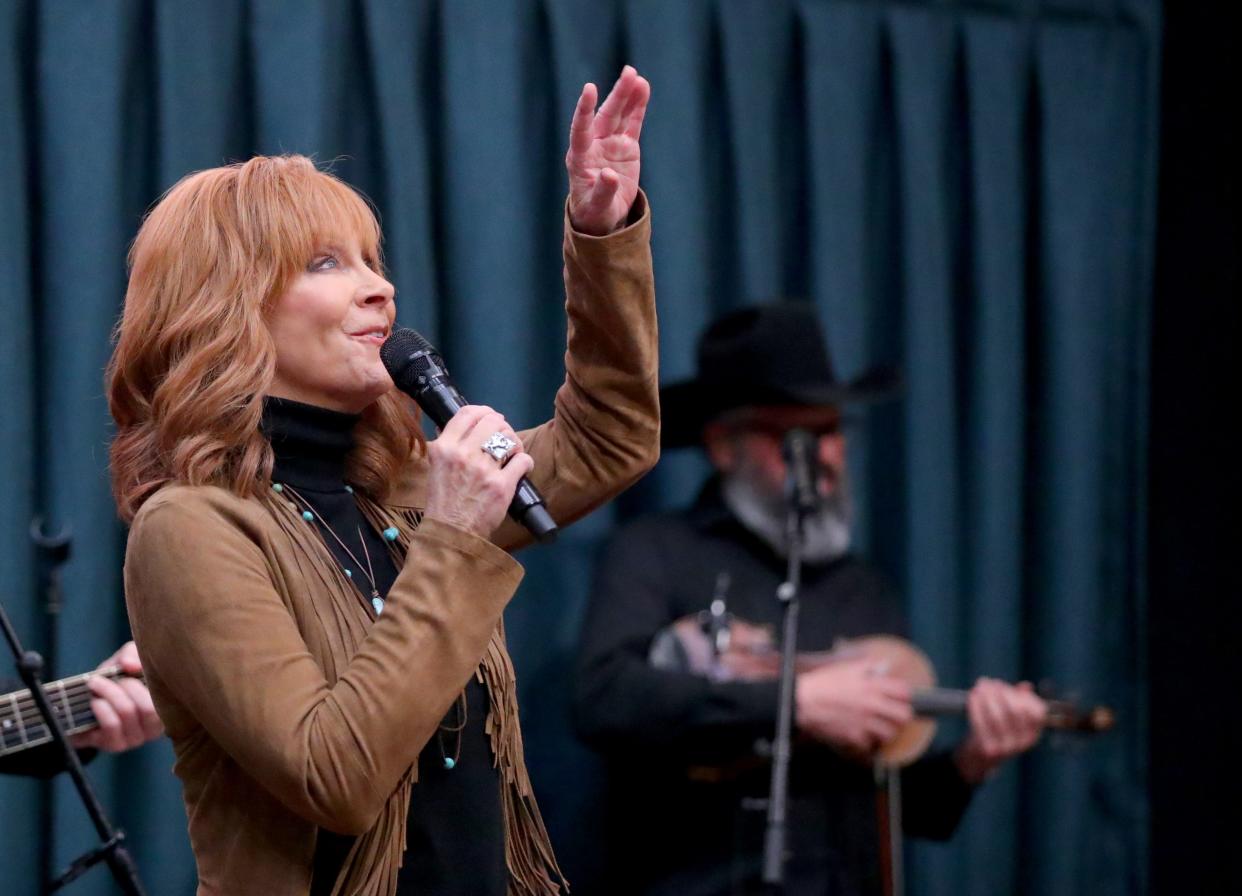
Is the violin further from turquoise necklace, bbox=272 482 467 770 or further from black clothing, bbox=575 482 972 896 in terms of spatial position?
turquoise necklace, bbox=272 482 467 770

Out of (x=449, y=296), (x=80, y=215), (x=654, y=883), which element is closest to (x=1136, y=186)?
(x=449, y=296)

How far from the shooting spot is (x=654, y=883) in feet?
8.00

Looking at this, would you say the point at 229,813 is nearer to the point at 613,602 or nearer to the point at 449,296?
the point at 613,602

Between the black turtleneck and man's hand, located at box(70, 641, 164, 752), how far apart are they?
0.77m

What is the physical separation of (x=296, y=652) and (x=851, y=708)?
138cm

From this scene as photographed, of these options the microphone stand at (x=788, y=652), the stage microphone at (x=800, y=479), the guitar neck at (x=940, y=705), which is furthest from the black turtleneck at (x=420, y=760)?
the guitar neck at (x=940, y=705)

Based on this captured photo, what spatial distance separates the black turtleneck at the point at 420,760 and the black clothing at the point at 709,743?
1.05 m

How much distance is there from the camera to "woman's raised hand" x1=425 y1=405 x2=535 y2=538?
122 centimetres

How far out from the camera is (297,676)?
3.83 feet


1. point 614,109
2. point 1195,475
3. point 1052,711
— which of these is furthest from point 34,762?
point 1195,475

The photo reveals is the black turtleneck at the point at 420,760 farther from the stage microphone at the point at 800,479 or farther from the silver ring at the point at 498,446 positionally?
the stage microphone at the point at 800,479

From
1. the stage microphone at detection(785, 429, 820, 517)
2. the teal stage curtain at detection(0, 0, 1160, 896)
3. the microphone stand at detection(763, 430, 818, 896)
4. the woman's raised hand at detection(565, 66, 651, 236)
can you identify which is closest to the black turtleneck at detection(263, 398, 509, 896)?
the woman's raised hand at detection(565, 66, 651, 236)

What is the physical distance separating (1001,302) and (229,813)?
2.25 meters

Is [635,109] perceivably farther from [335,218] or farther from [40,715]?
[40,715]
